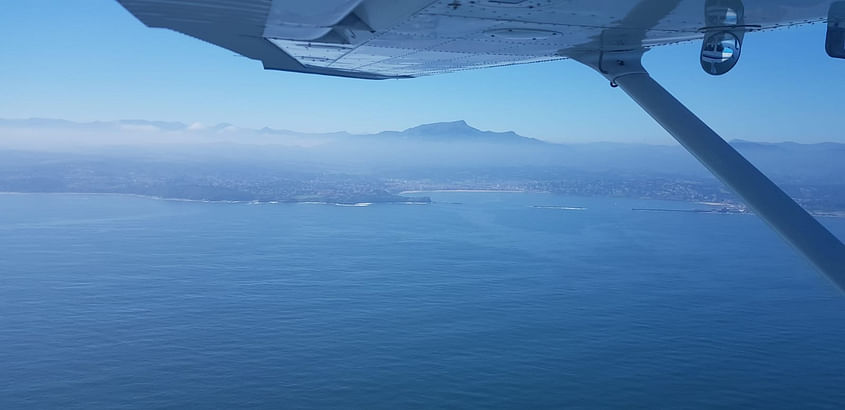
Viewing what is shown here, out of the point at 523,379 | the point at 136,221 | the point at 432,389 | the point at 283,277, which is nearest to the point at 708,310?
the point at 523,379

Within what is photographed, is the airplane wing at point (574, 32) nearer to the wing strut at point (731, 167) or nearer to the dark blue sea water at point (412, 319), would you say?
the wing strut at point (731, 167)

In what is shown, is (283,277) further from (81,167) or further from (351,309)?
(81,167)

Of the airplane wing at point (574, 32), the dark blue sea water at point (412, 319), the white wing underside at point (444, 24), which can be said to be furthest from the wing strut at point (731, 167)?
the dark blue sea water at point (412, 319)

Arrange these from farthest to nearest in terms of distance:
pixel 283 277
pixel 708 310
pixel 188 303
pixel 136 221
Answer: pixel 136 221
pixel 283 277
pixel 188 303
pixel 708 310

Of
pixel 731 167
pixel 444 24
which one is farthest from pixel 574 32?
pixel 731 167

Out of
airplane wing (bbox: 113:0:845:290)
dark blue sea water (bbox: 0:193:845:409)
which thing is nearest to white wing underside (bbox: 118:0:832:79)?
airplane wing (bbox: 113:0:845:290)

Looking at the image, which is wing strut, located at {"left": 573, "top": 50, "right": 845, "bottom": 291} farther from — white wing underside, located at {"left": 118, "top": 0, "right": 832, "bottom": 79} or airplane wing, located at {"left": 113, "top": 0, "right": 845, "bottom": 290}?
white wing underside, located at {"left": 118, "top": 0, "right": 832, "bottom": 79}
